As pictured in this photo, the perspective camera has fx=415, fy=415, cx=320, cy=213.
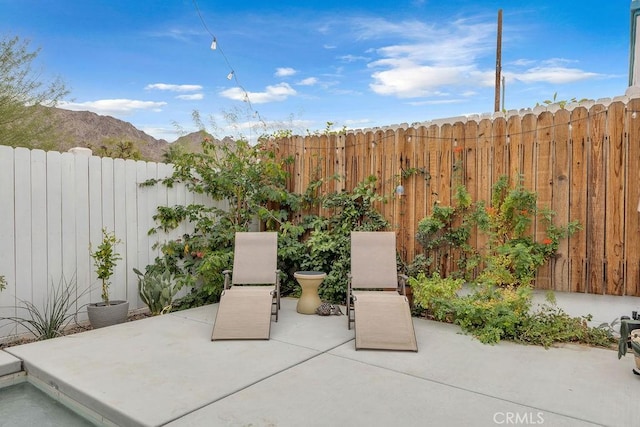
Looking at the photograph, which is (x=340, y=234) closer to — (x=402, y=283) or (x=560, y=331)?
(x=402, y=283)

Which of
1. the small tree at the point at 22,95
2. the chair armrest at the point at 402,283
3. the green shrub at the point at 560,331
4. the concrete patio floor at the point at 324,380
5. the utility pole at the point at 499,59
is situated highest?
the utility pole at the point at 499,59

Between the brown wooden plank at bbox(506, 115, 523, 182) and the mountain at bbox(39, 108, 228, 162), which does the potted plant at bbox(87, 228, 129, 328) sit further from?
the mountain at bbox(39, 108, 228, 162)

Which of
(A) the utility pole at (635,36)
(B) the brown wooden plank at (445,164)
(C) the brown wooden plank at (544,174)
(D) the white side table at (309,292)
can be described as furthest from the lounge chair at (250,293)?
(A) the utility pole at (635,36)

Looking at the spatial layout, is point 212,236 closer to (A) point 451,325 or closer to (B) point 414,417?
(A) point 451,325

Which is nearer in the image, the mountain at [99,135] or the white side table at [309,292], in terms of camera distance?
the white side table at [309,292]

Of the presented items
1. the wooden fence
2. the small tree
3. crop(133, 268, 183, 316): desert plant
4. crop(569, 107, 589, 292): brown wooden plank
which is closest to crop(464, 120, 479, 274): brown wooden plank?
the wooden fence

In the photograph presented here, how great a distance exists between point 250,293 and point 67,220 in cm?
218

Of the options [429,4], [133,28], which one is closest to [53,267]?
[133,28]

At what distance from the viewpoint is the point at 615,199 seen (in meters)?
4.06

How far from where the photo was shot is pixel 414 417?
96.7 inches

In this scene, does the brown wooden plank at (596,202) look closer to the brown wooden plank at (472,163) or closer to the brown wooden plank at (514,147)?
the brown wooden plank at (514,147)

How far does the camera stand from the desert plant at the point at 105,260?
15.0 feet

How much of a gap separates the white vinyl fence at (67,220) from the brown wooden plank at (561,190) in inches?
185

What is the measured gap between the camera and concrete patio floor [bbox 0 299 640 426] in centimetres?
249
